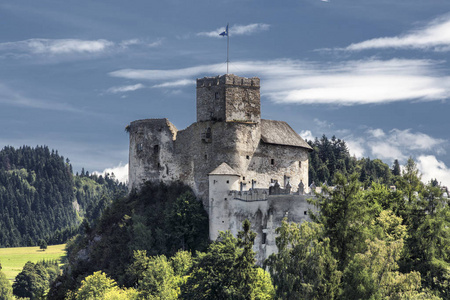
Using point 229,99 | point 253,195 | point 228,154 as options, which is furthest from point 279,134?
point 253,195

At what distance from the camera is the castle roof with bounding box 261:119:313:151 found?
290 feet

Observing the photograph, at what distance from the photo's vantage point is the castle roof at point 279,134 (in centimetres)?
8847

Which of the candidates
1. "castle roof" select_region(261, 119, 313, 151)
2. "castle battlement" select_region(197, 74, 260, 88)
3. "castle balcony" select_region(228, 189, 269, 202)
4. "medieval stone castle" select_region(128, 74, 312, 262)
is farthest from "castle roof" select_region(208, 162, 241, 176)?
"castle battlement" select_region(197, 74, 260, 88)

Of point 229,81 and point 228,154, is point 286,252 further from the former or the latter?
point 229,81

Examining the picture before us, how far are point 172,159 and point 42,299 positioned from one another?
29.3 meters

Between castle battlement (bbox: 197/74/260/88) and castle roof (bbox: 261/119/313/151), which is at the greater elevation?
castle battlement (bbox: 197/74/260/88)

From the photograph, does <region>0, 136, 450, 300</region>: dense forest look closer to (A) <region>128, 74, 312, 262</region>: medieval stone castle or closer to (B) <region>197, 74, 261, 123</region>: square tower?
(A) <region>128, 74, 312, 262</region>: medieval stone castle

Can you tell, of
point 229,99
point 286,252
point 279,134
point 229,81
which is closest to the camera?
point 286,252

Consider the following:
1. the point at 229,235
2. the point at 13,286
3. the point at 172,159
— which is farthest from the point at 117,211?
the point at 13,286

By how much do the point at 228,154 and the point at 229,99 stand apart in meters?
7.33

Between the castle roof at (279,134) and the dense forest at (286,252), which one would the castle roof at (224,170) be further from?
the castle roof at (279,134)

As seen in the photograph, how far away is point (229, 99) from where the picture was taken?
285 ft

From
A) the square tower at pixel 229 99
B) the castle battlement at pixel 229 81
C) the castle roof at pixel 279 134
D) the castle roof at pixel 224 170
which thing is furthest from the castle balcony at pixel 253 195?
the castle battlement at pixel 229 81

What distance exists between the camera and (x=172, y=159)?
3676 inches
